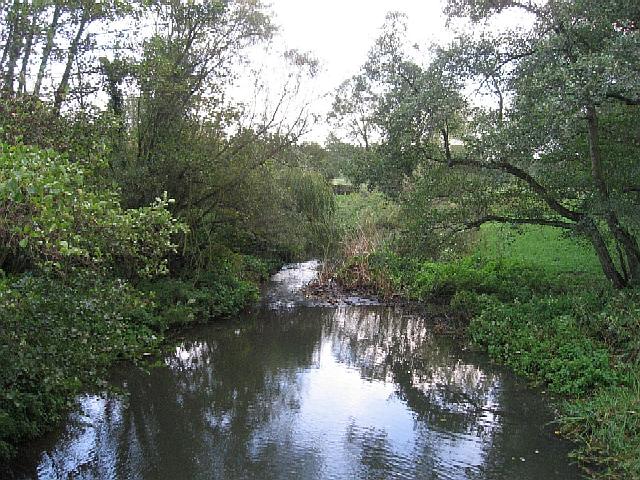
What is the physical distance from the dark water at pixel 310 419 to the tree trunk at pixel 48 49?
13.3ft

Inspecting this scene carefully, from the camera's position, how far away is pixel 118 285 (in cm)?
564

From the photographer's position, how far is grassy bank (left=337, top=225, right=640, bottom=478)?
671 cm

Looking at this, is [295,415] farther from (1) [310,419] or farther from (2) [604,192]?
(2) [604,192]

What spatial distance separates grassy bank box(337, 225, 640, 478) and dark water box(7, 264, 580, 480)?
0.40 m

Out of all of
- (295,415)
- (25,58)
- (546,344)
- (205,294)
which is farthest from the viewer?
(205,294)

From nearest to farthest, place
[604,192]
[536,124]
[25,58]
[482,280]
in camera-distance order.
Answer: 1. [25,58]
2. [536,124]
3. [604,192]
4. [482,280]

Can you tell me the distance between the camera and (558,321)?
9.64 meters

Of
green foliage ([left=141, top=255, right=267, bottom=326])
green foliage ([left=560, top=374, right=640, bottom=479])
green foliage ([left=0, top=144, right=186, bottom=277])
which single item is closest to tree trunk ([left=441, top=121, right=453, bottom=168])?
green foliage ([left=560, top=374, right=640, bottom=479])

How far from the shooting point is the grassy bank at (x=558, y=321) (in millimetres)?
6711

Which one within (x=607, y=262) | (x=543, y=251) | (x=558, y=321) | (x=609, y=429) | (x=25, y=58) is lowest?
(x=609, y=429)

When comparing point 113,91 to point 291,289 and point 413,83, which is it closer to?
point 413,83

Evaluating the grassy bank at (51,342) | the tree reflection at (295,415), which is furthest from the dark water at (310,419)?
the grassy bank at (51,342)

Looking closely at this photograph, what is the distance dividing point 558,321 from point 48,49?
8.62 meters

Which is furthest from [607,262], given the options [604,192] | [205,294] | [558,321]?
[205,294]
